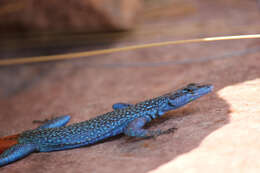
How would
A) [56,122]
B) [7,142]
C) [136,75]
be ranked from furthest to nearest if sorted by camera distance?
[136,75]
[56,122]
[7,142]

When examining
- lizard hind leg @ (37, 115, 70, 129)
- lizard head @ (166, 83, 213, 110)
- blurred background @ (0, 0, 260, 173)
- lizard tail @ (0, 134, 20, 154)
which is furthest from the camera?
lizard hind leg @ (37, 115, 70, 129)

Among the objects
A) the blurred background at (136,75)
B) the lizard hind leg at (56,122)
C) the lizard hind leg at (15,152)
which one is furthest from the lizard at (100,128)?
the lizard hind leg at (56,122)

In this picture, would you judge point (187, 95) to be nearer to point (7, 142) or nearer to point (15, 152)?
point (15, 152)

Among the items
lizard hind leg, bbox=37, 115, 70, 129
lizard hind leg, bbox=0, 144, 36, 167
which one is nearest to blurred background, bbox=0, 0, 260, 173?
lizard hind leg, bbox=0, 144, 36, 167

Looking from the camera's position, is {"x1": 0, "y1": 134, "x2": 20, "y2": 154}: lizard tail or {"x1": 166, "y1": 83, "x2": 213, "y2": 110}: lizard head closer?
{"x1": 166, "y1": 83, "x2": 213, "y2": 110}: lizard head

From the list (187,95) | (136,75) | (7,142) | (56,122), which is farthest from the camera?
(136,75)

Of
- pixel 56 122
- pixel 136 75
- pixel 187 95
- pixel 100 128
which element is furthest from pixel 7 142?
pixel 136 75

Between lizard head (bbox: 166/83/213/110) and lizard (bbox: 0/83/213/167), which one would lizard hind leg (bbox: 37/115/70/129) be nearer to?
lizard (bbox: 0/83/213/167)
